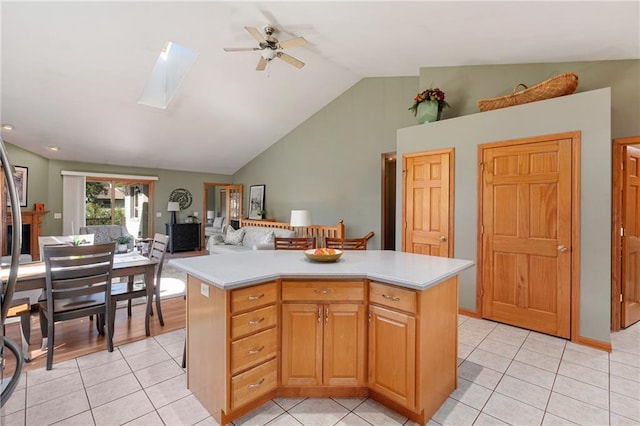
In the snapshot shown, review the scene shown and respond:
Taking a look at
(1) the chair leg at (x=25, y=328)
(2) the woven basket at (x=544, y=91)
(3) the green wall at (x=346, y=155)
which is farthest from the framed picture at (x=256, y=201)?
(2) the woven basket at (x=544, y=91)

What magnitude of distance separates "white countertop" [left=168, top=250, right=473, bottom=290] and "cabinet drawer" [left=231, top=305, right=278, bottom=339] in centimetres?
20

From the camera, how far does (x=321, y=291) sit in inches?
82.0

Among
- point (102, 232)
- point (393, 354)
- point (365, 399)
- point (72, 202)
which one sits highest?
point (72, 202)

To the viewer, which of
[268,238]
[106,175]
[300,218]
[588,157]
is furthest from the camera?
[106,175]

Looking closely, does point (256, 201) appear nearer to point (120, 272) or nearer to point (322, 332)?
point (120, 272)

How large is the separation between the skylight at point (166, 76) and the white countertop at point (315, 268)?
12.0 feet

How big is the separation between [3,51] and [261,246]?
4225 millimetres

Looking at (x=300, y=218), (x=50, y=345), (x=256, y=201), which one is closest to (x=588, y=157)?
(x=300, y=218)

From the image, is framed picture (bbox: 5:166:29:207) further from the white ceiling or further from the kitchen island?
the kitchen island

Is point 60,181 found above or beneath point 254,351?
above

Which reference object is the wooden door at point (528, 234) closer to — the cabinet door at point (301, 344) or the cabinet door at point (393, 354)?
the cabinet door at point (393, 354)

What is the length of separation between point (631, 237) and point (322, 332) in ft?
12.0

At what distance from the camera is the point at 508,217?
3.41 metres

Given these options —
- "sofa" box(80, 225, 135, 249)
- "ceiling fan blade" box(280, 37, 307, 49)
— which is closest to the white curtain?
"sofa" box(80, 225, 135, 249)
